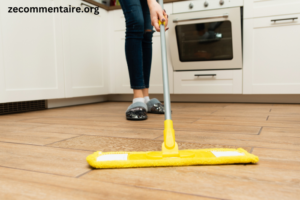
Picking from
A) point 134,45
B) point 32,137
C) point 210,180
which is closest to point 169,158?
point 210,180

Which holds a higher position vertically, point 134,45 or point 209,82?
point 134,45

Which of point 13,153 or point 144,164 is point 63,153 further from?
point 144,164

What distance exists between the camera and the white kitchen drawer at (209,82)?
1963 mm

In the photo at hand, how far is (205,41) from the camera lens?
6.46ft

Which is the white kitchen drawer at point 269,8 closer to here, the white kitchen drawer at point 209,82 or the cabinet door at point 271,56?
the cabinet door at point 271,56

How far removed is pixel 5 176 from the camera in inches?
19.6

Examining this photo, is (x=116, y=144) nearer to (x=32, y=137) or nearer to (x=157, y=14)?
(x=32, y=137)

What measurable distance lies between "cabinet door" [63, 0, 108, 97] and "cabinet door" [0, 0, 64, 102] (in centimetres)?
8

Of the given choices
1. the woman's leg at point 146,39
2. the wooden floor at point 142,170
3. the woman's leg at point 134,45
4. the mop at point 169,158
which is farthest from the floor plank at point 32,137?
the woman's leg at point 146,39

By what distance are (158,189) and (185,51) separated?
1.72 metres

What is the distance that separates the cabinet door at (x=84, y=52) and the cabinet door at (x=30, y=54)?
0.08 m

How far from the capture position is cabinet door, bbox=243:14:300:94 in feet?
5.89

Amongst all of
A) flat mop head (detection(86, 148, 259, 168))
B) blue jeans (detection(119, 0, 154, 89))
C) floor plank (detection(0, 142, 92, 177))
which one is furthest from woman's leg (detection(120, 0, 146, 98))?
flat mop head (detection(86, 148, 259, 168))

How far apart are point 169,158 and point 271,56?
5.24ft
